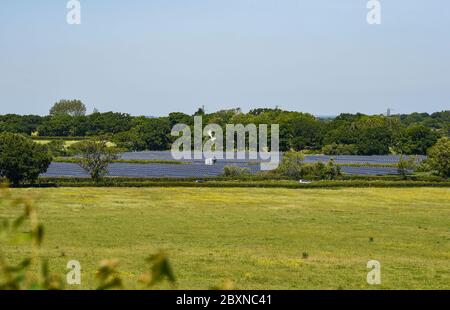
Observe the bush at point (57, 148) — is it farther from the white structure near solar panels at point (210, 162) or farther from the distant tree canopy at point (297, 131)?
the white structure near solar panels at point (210, 162)

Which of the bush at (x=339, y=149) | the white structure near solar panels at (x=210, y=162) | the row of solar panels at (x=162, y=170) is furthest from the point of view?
the bush at (x=339, y=149)

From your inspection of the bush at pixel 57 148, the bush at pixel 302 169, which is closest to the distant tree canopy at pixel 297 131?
the bush at pixel 57 148

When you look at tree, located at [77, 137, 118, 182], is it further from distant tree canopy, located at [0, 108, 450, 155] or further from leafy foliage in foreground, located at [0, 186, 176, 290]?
leafy foliage in foreground, located at [0, 186, 176, 290]

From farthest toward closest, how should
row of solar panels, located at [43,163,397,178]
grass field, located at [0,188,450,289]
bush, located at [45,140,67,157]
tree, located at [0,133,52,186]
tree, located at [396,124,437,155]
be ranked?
tree, located at [396,124,437,155] → bush, located at [45,140,67,157] → row of solar panels, located at [43,163,397,178] → tree, located at [0,133,52,186] → grass field, located at [0,188,450,289]

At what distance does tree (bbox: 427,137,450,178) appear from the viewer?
100 metres

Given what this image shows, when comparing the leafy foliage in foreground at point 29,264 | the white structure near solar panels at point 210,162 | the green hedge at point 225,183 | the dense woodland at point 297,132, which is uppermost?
the dense woodland at point 297,132

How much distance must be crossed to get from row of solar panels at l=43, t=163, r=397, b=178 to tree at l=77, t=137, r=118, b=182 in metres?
6.65

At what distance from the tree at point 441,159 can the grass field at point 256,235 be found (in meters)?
18.7

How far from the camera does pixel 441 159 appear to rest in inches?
3954

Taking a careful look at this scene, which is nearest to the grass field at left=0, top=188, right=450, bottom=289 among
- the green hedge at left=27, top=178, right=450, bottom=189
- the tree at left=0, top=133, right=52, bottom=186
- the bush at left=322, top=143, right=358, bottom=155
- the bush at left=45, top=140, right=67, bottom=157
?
the green hedge at left=27, top=178, right=450, bottom=189

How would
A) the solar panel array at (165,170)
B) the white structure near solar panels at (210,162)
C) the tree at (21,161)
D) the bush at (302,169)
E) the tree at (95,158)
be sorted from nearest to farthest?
the tree at (21,161)
the tree at (95,158)
the bush at (302,169)
the solar panel array at (165,170)
the white structure near solar panels at (210,162)

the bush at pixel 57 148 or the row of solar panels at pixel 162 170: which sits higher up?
the bush at pixel 57 148

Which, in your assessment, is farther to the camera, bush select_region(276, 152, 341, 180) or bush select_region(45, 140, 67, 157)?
bush select_region(45, 140, 67, 157)

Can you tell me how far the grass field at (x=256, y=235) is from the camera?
1332 inches
